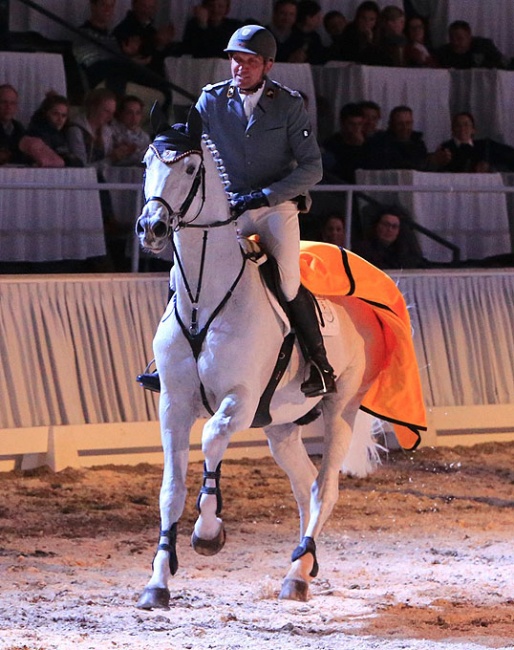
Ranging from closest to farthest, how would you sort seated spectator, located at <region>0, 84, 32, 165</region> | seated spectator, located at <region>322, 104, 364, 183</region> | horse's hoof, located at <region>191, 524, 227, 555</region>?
horse's hoof, located at <region>191, 524, 227, 555</region>, seated spectator, located at <region>0, 84, 32, 165</region>, seated spectator, located at <region>322, 104, 364, 183</region>

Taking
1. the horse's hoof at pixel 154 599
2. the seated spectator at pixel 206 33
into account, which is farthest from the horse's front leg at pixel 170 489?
the seated spectator at pixel 206 33

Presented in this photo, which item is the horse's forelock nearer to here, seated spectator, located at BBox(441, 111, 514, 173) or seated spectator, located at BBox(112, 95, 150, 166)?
seated spectator, located at BBox(112, 95, 150, 166)

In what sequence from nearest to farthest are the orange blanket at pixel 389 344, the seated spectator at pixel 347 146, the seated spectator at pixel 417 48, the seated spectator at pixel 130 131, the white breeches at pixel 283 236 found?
the white breeches at pixel 283 236
the orange blanket at pixel 389 344
the seated spectator at pixel 130 131
the seated spectator at pixel 347 146
the seated spectator at pixel 417 48

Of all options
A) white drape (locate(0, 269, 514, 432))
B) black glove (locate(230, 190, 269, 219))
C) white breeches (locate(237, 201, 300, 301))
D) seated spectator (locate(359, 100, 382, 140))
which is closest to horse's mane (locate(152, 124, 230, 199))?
black glove (locate(230, 190, 269, 219))

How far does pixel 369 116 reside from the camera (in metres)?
11.1

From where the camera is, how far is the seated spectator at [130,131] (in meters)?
9.71

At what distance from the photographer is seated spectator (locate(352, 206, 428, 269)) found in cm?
977

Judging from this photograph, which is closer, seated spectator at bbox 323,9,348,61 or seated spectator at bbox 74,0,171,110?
seated spectator at bbox 74,0,171,110

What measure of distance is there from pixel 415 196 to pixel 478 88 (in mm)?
2920

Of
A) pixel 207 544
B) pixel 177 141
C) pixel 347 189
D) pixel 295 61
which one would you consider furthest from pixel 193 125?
pixel 295 61

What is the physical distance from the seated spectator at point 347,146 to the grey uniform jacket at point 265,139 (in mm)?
5281

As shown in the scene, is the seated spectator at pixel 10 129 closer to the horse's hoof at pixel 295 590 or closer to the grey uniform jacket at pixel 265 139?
the grey uniform jacket at pixel 265 139

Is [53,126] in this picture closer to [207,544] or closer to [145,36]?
[145,36]

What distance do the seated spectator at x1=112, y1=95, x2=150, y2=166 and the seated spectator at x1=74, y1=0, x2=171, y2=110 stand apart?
33.4 inches
